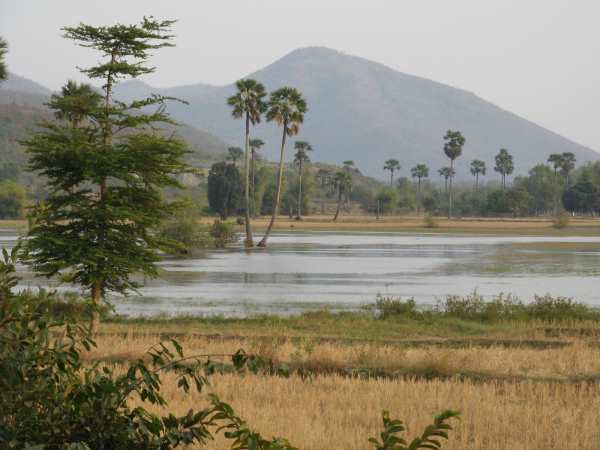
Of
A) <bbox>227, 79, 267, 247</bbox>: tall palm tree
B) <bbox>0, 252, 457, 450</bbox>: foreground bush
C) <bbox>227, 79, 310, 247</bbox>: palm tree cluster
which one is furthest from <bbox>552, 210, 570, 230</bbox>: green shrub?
<bbox>0, 252, 457, 450</bbox>: foreground bush

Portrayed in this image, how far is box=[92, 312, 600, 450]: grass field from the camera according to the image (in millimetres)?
9219

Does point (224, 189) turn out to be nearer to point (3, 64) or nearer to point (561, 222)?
point (561, 222)

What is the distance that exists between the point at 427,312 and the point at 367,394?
17.3 metres

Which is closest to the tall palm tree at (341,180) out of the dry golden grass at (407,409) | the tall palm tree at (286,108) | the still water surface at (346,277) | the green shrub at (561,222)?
the green shrub at (561,222)

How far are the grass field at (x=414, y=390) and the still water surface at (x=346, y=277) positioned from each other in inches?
368

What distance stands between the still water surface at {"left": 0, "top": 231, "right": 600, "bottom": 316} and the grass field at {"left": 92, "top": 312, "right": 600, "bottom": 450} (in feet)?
30.7

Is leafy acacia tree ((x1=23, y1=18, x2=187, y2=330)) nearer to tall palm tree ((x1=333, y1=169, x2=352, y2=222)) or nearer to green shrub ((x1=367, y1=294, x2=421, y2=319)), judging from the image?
green shrub ((x1=367, y1=294, x2=421, y2=319))

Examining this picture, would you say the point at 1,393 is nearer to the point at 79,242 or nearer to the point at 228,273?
the point at 79,242

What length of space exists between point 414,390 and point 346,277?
118ft

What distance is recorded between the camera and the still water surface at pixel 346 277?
116 ft

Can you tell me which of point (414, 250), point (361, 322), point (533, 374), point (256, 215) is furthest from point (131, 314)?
point (256, 215)

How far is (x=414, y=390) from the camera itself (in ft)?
38.5

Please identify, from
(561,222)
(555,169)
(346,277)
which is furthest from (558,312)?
(555,169)

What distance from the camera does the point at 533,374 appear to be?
14367 mm
